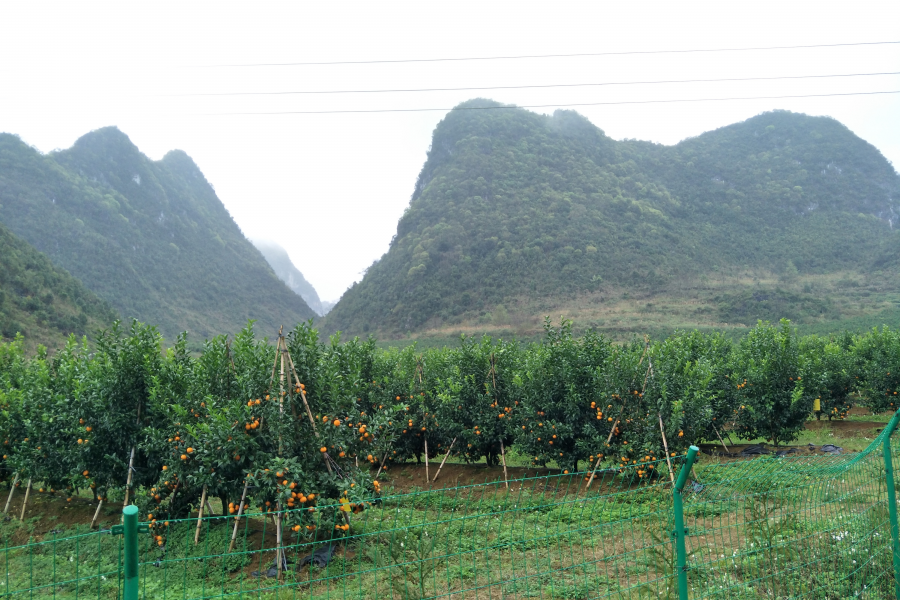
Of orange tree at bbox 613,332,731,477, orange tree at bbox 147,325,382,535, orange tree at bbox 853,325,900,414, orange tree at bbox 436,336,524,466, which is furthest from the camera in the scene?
orange tree at bbox 853,325,900,414

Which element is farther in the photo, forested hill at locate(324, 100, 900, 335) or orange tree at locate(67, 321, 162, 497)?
forested hill at locate(324, 100, 900, 335)

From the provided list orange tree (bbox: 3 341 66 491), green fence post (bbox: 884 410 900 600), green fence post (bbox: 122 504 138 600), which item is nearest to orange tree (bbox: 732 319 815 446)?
green fence post (bbox: 884 410 900 600)

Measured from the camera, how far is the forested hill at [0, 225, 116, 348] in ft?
111

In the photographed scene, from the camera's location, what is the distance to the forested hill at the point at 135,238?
81.2 meters

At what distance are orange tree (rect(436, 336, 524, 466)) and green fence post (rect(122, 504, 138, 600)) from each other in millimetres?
9563

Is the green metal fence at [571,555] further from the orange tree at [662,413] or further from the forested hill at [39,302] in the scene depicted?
the forested hill at [39,302]

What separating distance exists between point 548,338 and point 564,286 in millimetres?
54263

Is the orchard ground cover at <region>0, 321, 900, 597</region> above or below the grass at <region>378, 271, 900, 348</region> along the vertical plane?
below

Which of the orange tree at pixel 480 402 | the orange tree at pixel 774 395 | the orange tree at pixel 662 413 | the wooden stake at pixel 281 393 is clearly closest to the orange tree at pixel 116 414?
the wooden stake at pixel 281 393

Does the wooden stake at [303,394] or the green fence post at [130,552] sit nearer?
the green fence post at [130,552]

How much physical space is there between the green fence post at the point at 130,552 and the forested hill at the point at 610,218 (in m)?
54.7

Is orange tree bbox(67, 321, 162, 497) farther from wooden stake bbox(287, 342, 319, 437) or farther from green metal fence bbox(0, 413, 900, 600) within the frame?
wooden stake bbox(287, 342, 319, 437)

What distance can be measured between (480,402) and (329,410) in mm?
5491

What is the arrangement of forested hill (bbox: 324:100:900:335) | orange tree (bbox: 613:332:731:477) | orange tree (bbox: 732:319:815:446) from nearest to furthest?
orange tree (bbox: 613:332:731:477)
orange tree (bbox: 732:319:815:446)
forested hill (bbox: 324:100:900:335)
